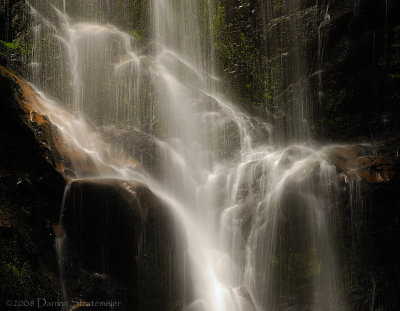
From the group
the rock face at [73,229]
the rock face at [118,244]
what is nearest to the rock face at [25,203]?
the rock face at [73,229]

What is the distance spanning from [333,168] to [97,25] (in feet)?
33.5

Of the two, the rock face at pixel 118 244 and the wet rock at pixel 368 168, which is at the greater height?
the wet rock at pixel 368 168

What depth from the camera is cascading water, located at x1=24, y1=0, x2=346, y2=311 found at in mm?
7590

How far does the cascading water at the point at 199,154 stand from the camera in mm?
7590

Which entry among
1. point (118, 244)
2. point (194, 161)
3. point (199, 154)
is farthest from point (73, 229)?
point (199, 154)

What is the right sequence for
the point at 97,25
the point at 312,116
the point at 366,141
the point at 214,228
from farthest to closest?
the point at 97,25 < the point at 312,116 < the point at 366,141 < the point at 214,228

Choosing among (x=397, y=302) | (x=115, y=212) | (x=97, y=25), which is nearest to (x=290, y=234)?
(x=397, y=302)

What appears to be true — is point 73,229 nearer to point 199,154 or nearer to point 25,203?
point 25,203

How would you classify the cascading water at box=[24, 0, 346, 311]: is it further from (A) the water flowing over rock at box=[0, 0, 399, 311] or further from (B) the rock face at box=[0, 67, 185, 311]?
(B) the rock face at box=[0, 67, 185, 311]

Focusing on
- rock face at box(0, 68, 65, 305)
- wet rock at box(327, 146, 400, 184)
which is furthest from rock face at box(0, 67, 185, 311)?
wet rock at box(327, 146, 400, 184)

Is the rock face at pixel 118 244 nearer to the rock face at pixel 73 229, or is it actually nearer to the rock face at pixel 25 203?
the rock face at pixel 73 229

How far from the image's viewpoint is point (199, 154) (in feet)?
36.9

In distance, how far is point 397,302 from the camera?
785 centimetres

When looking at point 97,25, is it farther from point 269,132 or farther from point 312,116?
point 312,116
